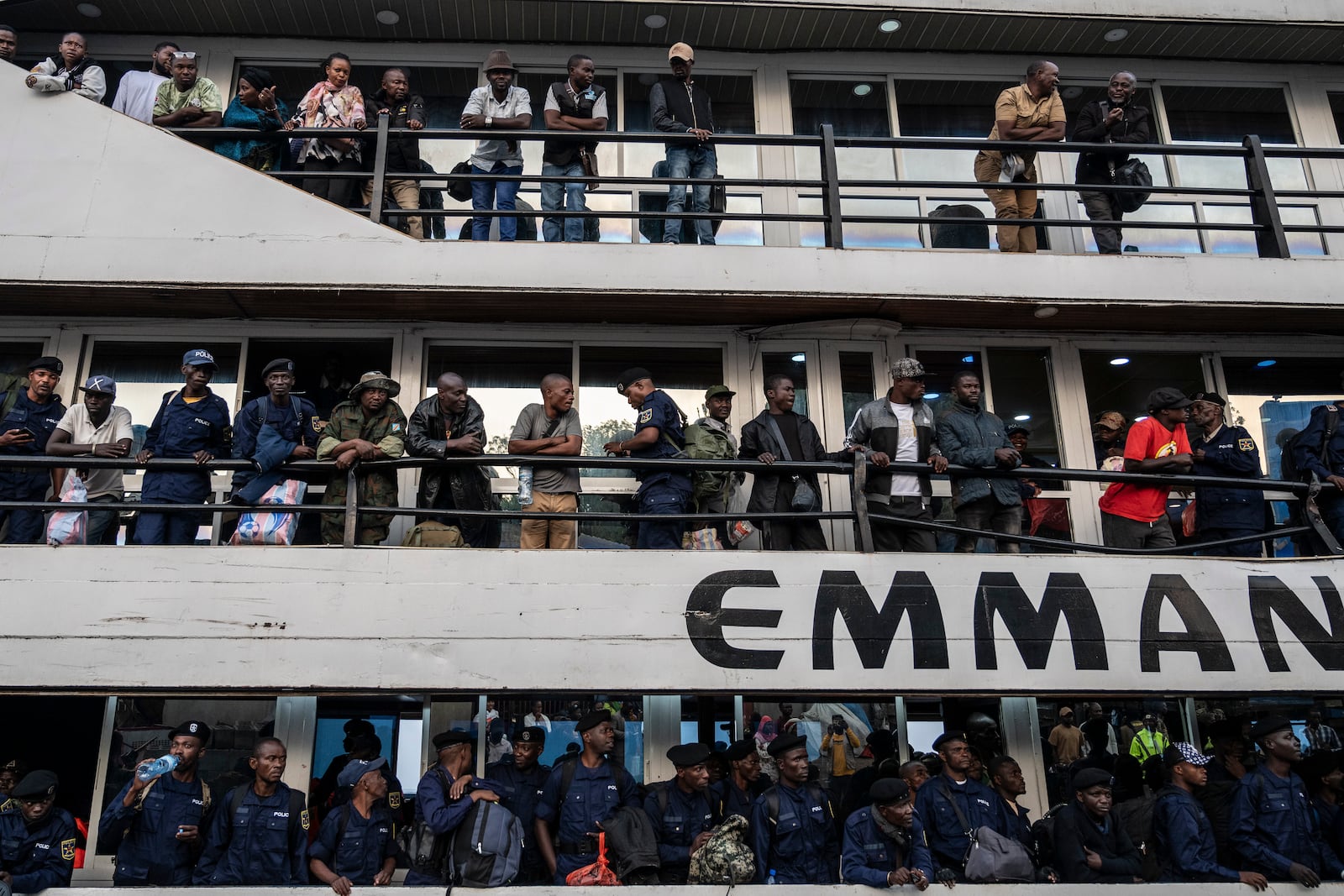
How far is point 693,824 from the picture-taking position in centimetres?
638

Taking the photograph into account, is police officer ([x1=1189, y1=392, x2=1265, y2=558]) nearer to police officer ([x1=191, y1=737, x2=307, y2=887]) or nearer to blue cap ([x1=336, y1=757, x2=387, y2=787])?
blue cap ([x1=336, y1=757, x2=387, y2=787])

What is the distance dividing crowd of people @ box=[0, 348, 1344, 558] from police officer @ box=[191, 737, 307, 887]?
61.4 inches

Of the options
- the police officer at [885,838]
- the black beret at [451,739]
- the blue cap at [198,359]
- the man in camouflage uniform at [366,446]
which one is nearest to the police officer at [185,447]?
the blue cap at [198,359]

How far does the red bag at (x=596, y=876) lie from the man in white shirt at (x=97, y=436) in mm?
3849

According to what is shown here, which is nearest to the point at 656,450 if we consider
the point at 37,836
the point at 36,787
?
the point at 36,787

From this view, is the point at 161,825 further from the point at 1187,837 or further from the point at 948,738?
the point at 1187,837

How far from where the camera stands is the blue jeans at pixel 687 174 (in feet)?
27.2

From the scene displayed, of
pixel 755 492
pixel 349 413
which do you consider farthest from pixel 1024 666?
pixel 349 413

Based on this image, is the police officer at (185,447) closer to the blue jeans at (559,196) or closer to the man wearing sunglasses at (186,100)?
the man wearing sunglasses at (186,100)

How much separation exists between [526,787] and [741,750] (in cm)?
136

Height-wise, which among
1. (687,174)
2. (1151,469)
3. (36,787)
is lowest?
(36,787)

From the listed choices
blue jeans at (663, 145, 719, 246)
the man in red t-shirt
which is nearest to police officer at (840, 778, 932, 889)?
the man in red t-shirt

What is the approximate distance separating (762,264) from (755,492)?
1751 millimetres

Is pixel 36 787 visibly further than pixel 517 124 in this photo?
No
